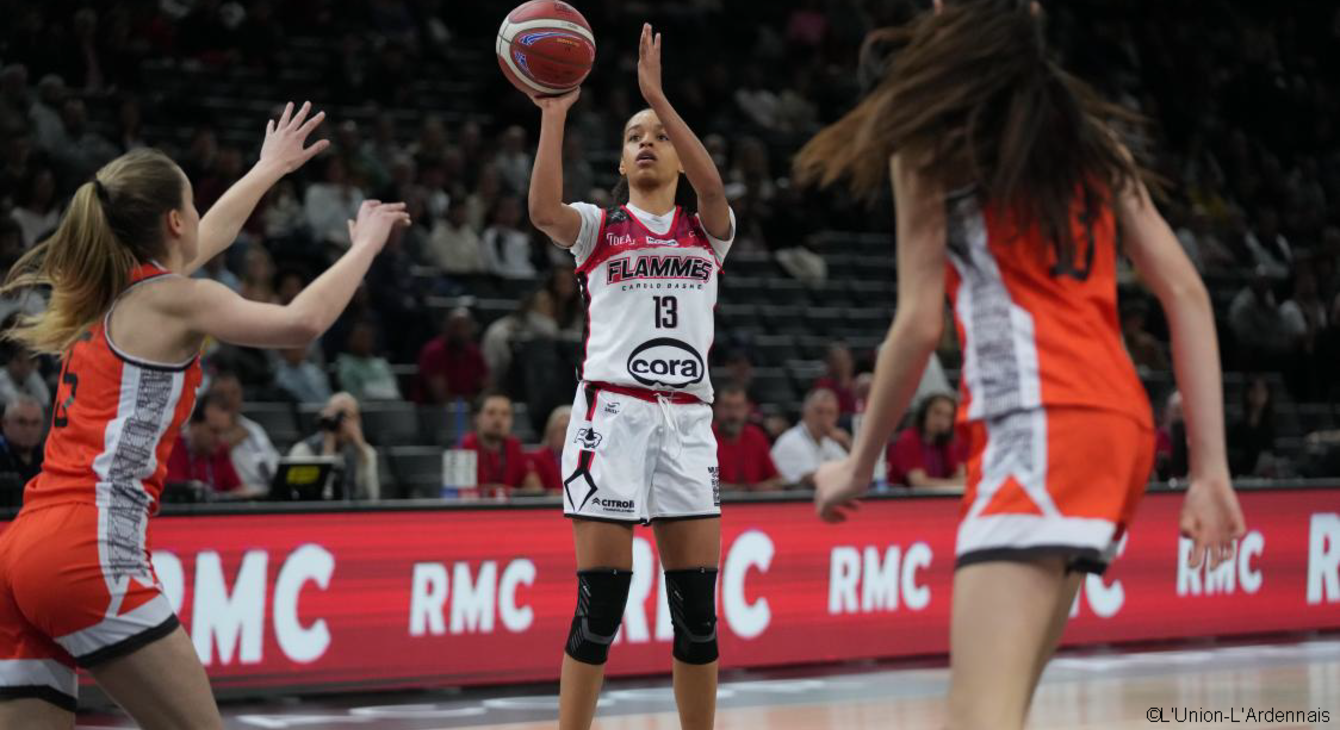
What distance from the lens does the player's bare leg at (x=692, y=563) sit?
17.3ft

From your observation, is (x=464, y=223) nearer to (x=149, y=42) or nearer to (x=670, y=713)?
(x=149, y=42)

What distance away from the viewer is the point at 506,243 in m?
13.9

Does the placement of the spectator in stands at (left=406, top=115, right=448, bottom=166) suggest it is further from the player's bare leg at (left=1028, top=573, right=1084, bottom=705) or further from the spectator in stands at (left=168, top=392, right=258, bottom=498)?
the player's bare leg at (left=1028, top=573, right=1084, bottom=705)

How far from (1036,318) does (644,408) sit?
2312mm

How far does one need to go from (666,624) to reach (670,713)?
4.04ft

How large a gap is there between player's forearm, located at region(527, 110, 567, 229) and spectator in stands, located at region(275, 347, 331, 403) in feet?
21.3

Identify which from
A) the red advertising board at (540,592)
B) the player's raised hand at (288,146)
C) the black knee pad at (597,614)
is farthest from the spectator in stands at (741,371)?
the player's raised hand at (288,146)

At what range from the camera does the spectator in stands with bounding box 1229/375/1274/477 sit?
13.1m

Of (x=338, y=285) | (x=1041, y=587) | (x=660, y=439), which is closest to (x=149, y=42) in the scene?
(x=660, y=439)

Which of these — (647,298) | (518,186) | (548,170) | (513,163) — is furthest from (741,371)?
(548,170)

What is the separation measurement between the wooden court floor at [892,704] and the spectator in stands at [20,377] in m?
2.85

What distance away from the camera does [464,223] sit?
1352 cm

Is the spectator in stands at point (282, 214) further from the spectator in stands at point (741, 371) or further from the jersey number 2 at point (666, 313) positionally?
the jersey number 2 at point (666, 313)

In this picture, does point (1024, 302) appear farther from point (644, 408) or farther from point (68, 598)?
point (644, 408)
